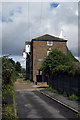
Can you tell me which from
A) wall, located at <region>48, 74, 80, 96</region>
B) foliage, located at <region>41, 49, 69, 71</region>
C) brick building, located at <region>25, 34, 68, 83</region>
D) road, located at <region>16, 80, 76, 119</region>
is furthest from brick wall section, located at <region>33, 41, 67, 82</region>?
road, located at <region>16, 80, 76, 119</region>

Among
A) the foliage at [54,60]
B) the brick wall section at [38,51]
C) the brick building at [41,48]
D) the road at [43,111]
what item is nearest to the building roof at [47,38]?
the brick building at [41,48]

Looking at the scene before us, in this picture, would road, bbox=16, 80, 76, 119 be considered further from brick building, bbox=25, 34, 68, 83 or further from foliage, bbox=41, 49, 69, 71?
brick building, bbox=25, 34, 68, 83

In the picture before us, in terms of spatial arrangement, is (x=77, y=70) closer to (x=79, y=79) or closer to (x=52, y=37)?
(x=79, y=79)

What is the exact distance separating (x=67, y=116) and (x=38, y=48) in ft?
109

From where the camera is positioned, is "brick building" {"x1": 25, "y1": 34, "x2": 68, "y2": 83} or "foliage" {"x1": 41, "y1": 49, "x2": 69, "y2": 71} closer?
"foliage" {"x1": 41, "y1": 49, "x2": 69, "y2": 71}

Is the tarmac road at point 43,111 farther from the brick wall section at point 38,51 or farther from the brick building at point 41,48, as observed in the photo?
the brick wall section at point 38,51

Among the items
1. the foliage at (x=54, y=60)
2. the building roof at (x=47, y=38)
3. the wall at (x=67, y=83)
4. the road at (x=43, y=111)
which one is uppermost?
the building roof at (x=47, y=38)

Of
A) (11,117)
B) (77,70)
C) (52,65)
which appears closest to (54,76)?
(52,65)

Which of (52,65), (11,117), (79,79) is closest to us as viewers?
(11,117)

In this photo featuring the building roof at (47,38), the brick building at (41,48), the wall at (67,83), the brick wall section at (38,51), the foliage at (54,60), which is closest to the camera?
the wall at (67,83)

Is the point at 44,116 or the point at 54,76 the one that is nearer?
the point at 44,116

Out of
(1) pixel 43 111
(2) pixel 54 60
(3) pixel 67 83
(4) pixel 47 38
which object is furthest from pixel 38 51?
(1) pixel 43 111

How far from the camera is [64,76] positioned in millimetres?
19234

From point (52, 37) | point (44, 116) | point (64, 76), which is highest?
point (52, 37)
